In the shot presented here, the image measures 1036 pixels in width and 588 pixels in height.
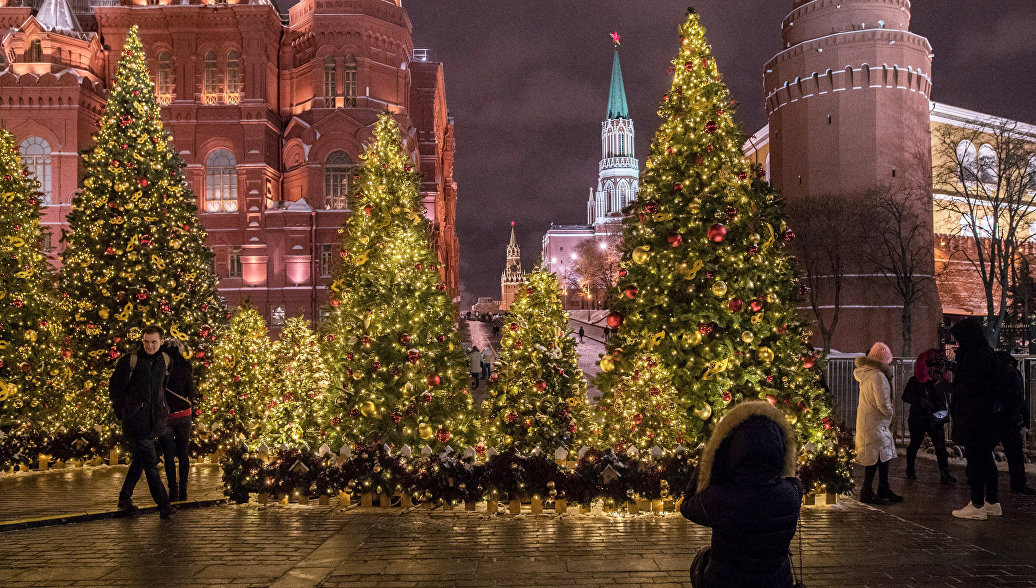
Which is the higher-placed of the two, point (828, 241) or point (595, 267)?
point (595, 267)

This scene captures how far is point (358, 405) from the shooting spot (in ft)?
26.6

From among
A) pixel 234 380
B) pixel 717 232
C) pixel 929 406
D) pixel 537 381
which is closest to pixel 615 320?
pixel 537 381

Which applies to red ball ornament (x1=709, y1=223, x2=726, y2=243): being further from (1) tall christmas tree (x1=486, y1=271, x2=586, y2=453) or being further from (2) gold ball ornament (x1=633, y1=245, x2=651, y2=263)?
(1) tall christmas tree (x1=486, y1=271, x2=586, y2=453)

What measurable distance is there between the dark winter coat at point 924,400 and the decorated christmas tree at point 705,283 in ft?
4.72

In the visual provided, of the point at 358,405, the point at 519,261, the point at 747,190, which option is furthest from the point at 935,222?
the point at 519,261

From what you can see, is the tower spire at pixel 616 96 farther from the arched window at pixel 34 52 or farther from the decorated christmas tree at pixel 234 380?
the decorated christmas tree at pixel 234 380

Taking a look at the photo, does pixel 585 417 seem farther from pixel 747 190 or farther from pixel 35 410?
pixel 35 410

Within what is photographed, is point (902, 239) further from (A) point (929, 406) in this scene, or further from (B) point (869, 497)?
(B) point (869, 497)

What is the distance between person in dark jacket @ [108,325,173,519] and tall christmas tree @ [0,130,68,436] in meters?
4.34

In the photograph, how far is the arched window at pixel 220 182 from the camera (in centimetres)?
3422

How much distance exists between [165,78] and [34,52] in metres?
5.80

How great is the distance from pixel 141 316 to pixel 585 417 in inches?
304

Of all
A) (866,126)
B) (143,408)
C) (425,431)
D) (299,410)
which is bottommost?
(425,431)

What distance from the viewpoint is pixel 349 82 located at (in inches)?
1393
